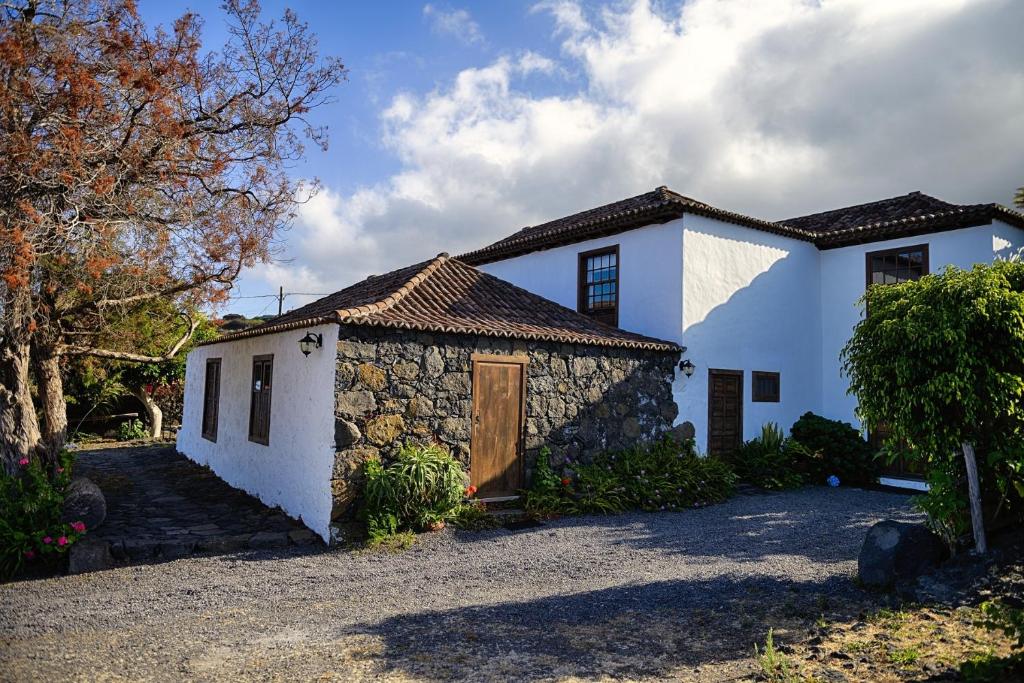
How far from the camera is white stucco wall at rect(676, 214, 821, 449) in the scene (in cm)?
1250

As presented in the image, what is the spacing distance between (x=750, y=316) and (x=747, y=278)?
0.77m

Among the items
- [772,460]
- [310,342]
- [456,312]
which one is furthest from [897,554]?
[310,342]

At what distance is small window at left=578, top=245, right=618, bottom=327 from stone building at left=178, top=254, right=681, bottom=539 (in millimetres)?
1251

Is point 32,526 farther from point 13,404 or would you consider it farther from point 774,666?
point 774,666

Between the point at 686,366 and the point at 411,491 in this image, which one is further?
the point at 686,366

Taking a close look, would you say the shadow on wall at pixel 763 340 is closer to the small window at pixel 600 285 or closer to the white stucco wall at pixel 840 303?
the white stucco wall at pixel 840 303

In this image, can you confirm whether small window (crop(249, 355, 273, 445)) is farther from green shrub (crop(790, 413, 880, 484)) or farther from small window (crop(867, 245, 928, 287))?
small window (crop(867, 245, 928, 287))

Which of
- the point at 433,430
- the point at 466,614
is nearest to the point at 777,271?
the point at 433,430

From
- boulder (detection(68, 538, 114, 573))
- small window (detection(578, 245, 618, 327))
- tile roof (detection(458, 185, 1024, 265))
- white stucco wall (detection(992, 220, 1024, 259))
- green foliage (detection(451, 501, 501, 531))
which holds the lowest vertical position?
boulder (detection(68, 538, 114, 573))

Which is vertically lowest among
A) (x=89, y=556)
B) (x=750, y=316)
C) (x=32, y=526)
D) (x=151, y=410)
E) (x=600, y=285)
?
(x=89, y=556)

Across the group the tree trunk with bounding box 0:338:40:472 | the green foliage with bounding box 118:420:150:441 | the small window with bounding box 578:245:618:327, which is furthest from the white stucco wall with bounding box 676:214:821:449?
the green foliage with bounding box 118:420:150:441

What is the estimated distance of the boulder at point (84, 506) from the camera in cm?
774

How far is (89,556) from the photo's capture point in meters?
7.24

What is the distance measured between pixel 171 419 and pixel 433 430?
15.0 metres
